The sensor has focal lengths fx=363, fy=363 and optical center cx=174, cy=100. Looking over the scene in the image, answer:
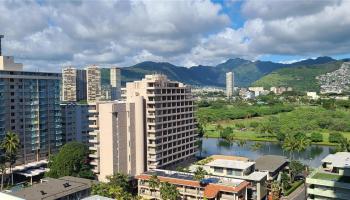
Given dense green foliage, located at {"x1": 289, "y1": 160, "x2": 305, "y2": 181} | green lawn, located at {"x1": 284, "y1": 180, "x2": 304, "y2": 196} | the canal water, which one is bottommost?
green lawn, located at {"x1": 284, "y1": 180, "x2": 304, "y2": 196}

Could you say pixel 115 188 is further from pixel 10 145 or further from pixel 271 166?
pixel 271 166

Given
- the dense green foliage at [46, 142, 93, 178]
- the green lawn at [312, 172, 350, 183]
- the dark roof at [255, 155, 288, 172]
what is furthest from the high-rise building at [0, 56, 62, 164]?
the green lawn at [312, 172, 350, 183]

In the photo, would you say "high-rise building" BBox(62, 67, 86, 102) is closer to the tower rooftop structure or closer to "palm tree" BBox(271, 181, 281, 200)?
the tower rooftop structure

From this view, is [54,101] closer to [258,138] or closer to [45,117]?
[45,117]

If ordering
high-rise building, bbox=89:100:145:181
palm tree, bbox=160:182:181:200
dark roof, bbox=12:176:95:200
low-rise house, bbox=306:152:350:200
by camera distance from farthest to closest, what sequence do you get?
high-rise building, bbox=89:100:145:181
palm tree, bbox=160:182:181:200
dark roof, bbox=12:176:95:200
low-rise house, bbox=306:152:350:200

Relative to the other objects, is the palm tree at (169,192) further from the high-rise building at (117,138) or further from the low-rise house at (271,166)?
the low-rise house at (271,166)

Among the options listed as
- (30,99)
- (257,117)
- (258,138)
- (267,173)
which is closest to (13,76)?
(30,99)
